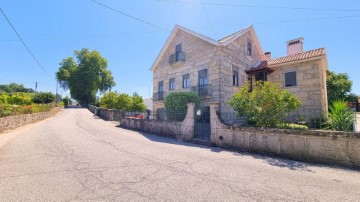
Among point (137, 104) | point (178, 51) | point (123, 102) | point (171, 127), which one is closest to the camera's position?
point (171, 127)

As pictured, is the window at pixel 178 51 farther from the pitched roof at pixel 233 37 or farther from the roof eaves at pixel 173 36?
the pitched roof at pixel 233 37

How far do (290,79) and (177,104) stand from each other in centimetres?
928

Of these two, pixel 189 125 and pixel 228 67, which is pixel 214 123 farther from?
pixel 228 67

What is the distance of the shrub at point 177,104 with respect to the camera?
1240 cm

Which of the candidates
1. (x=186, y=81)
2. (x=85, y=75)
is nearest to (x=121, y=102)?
(x=186, y=81)

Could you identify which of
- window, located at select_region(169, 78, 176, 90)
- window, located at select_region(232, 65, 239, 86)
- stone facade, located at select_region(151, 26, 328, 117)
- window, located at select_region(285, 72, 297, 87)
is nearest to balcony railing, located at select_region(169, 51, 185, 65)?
stone facade, located at select_region(151, 26, 328, 117)

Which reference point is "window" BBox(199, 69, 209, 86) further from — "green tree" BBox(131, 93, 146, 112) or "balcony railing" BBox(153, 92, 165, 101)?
"green tree" BBox(131, 93, 146, 112)

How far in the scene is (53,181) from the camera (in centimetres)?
421

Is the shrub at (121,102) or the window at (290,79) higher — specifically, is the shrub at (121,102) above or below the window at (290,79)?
below

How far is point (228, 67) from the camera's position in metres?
15.6

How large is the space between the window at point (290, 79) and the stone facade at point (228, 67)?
0.93ft

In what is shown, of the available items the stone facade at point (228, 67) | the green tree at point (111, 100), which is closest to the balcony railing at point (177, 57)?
the stone facade at point (228, 67)

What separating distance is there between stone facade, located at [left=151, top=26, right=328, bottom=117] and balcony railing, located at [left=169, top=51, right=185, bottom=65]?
0.80 ft

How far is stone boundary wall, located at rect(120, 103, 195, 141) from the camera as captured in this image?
10.3m
